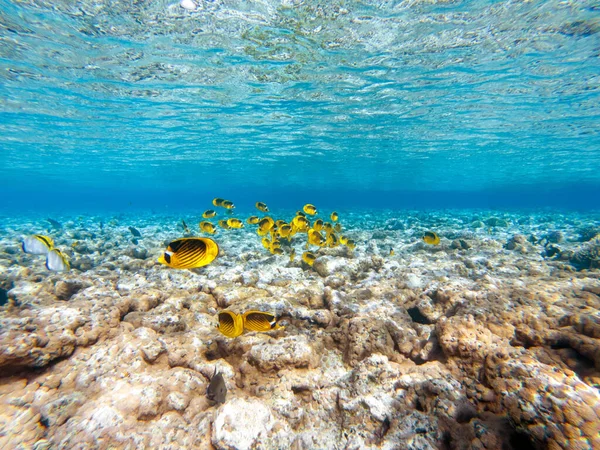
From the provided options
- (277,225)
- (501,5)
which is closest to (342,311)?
(277,225)

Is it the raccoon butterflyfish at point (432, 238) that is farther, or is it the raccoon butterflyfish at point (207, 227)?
the raccoon butterflyfish at point (207, 227)

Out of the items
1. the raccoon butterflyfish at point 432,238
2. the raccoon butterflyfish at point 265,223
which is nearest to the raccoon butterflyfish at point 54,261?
the raccoon butterflyfish at point 265,223

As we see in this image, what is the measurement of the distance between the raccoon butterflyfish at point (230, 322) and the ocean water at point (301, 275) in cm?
3

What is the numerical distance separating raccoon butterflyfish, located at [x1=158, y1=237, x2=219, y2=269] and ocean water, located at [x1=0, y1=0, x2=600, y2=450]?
0.02 meters

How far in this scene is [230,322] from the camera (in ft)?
10.8

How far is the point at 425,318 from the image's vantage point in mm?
5070

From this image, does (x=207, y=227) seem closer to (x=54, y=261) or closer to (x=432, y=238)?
(x=54, y=261)

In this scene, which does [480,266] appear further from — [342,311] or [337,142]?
[337,142]

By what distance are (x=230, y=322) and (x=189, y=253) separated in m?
1.24

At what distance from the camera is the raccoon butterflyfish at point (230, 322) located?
328 cm

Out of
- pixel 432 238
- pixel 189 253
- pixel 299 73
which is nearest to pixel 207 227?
pixel 189 253

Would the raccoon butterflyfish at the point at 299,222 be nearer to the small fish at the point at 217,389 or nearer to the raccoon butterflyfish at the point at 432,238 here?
the raccoon butterflyfish at the point at 432,238

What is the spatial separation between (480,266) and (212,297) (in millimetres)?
7800

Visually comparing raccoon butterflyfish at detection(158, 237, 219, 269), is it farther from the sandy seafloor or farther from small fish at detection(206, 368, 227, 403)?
the sandy seafloor
